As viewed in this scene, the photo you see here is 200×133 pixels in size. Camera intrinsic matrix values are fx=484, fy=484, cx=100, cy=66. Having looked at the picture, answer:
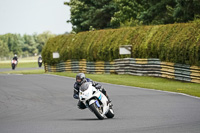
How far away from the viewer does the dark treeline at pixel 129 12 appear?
40.1m

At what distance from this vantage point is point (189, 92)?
65.9 ft

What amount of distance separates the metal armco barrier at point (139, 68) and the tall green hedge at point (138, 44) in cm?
37

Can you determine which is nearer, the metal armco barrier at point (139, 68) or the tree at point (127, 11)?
the metal armco barrier at point (139, 68)

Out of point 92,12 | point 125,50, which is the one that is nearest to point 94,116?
point 125,50

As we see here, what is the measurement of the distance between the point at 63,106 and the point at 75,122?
4.57m

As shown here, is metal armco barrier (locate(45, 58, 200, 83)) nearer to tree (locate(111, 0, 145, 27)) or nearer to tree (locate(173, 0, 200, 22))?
tree (locate(173, 0, 200, 22))

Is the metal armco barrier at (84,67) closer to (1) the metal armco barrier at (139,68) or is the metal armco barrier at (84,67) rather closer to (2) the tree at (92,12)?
(1) the metal armco barrier at (139,68)

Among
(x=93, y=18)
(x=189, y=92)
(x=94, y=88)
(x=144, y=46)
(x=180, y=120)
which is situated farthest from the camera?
(x=93, y=18)

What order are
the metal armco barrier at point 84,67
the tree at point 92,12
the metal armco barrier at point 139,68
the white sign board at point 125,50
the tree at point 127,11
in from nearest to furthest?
the metal armco barrier at point 139,68, the white sign board at point 125,50, the metal armco barrier at point 84,67, the tree at point 127,11, the tree at point 92,12

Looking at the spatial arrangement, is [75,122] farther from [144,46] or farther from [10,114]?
[144,46]

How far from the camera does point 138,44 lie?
3297 centimetres

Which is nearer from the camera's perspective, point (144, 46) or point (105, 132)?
point (105, 132)

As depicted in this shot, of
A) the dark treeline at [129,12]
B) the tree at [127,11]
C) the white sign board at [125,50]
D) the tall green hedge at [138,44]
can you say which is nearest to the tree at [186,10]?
the dark treeline at [129,12]

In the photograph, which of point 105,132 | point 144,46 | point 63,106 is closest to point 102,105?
point 105,132
